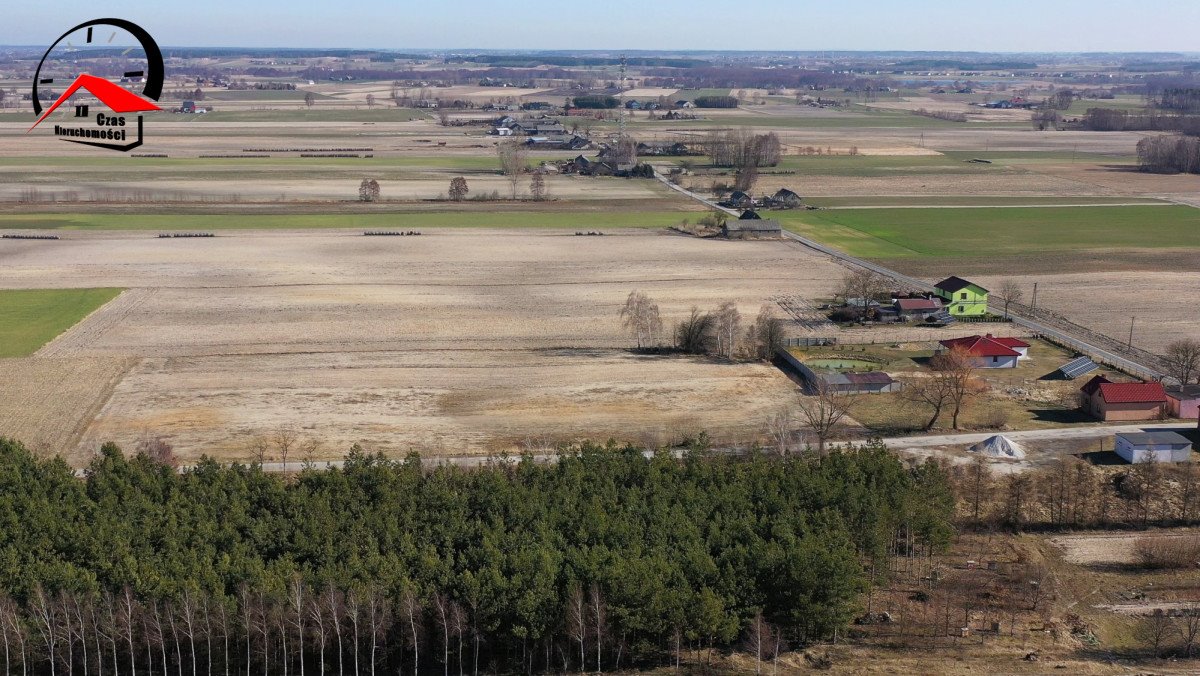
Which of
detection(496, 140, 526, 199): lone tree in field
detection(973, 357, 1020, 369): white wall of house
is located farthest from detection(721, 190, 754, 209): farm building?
detection(973, 357, 1020, 369): white wall of house

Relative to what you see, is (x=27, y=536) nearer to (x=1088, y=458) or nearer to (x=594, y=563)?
(x=594, y=563)

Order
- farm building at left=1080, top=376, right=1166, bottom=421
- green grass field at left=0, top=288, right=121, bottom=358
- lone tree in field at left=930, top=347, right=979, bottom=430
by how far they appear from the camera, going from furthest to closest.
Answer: green grass field at left=0, top=288, right=121, bottom=358 → farm building at left=1080, top=376, right=1166, bottom=421 → lone tree in field at left=930, top=347, right=979, bottom=430

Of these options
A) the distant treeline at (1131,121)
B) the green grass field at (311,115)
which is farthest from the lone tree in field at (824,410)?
the green grass field at (311,115)

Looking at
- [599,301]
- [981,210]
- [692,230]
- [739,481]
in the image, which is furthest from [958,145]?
[739,481]

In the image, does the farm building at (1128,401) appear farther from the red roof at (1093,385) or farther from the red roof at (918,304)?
the red roof at (918,304)

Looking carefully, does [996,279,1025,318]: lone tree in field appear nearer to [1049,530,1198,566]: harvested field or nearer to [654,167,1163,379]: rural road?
[654,167,1163,379]: rural road
